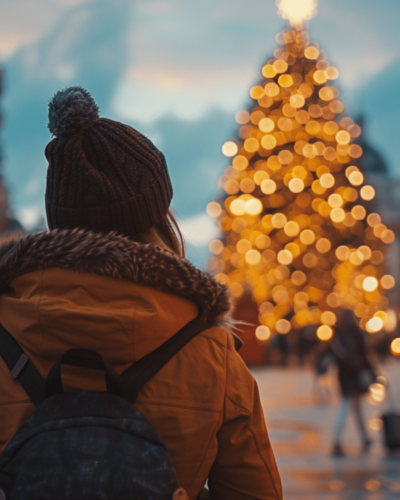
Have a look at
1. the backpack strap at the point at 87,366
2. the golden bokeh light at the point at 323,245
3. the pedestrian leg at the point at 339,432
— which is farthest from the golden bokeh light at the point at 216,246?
the backpack strap at the point at 87,366

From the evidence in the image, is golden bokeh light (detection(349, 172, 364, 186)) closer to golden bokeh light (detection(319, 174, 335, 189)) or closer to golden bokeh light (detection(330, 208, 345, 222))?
golden bokeh light (detection(319, 174, 335, 189))

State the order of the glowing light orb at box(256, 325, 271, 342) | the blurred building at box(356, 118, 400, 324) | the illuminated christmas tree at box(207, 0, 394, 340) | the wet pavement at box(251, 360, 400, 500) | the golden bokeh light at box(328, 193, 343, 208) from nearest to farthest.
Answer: the wet pavement at box(251, 360, 400, 500) < the glowing light orb at box(256, 325, 271, 342) < the illuminated christmas tree at box(207, 0, 394, 340) < the golden bokeh light at box(328, 193, 343, 208) < the blurred building at box(356, 118, 400, 324)

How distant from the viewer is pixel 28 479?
145cm

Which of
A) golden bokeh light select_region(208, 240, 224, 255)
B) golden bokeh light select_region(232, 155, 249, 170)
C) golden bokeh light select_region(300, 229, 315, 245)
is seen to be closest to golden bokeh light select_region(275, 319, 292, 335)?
golden bokeh light select_region(300, 229, 315, 245)

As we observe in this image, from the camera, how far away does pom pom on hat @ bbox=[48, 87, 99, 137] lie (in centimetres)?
175

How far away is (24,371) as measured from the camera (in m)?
1.63

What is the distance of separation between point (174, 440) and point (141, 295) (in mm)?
372

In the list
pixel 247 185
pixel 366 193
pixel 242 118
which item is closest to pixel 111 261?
pixel 247 185

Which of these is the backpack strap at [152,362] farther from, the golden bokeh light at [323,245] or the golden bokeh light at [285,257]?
the golden bokeh light at [323,245]

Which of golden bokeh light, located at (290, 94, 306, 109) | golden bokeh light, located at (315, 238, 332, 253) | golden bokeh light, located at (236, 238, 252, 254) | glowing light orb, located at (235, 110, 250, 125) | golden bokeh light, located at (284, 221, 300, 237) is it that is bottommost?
golden bokeh light, located at (236, 238, 252, 254)

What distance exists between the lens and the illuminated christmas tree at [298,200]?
22516 mm

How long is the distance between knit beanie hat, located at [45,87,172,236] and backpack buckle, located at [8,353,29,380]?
38 cm

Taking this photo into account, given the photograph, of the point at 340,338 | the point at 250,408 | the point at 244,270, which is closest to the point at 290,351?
the point at 244,270

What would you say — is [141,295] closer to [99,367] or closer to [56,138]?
[99,367]
